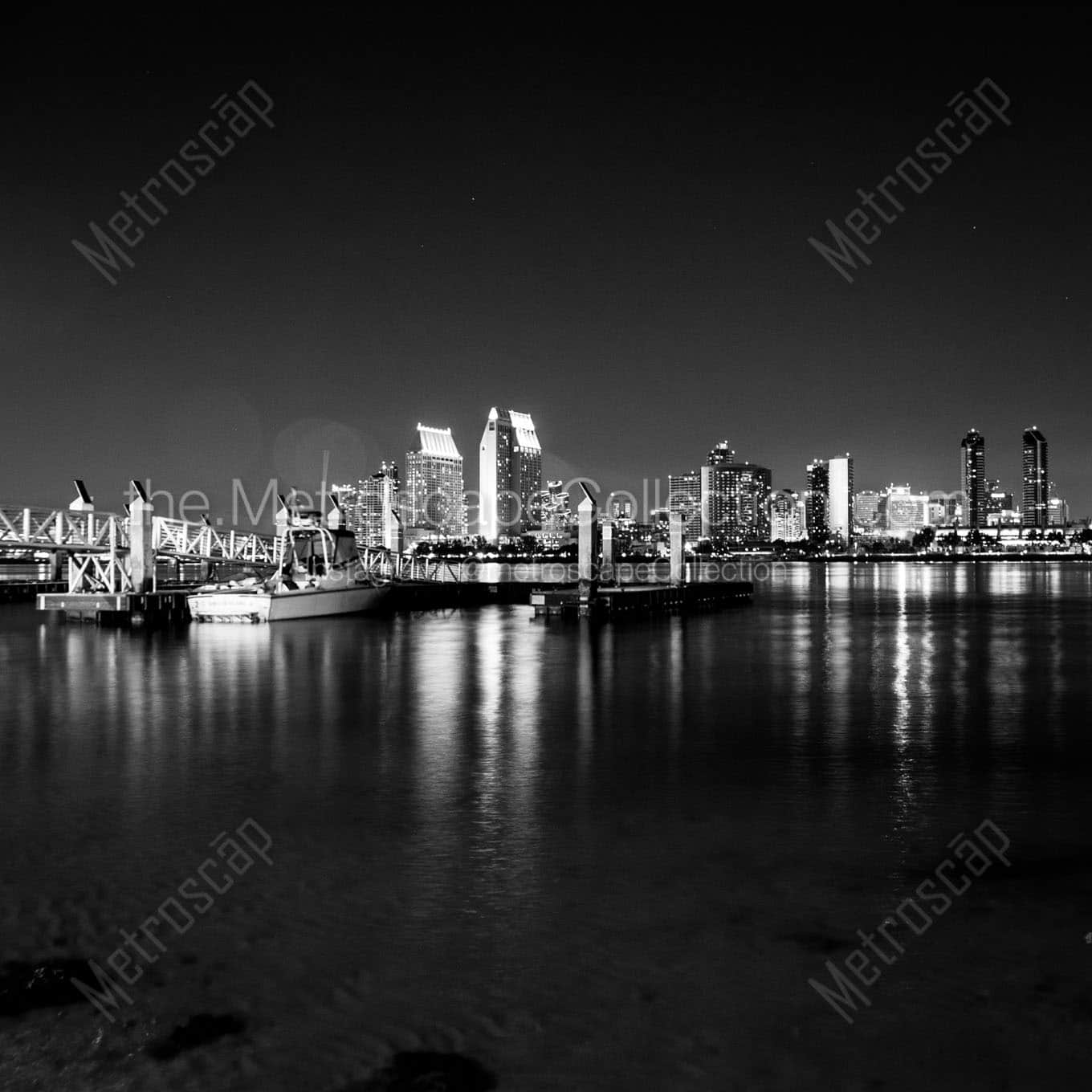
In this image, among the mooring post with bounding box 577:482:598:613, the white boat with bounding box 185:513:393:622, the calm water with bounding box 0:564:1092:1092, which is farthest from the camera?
the mooring post with bounding box 577:482:598:613

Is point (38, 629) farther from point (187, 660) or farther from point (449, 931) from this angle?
point (449, 931)

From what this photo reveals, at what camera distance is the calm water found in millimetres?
5133

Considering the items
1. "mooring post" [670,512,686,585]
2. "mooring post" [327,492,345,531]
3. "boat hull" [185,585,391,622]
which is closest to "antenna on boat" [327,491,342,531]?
"mooring post" [327,492,345,531]

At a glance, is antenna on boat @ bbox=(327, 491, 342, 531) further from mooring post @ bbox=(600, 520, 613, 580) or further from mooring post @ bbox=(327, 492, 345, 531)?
mooring post @ bbox=(600, 520, 613, 580)

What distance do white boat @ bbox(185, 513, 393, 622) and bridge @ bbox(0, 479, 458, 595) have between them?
1168 millimetres

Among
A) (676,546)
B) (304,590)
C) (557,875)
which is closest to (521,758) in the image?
(557,875)

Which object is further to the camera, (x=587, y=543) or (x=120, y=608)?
(x=587, y=543)

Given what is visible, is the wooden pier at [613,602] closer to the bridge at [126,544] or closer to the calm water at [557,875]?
the bridge at [126,544]

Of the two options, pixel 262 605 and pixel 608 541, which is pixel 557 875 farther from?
pixel 608 541

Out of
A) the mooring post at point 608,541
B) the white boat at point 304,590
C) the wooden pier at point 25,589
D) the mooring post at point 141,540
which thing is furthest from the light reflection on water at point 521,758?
the wooden pier at point 25,589

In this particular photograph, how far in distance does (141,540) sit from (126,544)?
8844 mm

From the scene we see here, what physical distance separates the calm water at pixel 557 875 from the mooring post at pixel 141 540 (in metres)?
16.8

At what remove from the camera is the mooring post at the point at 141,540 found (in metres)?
34.5

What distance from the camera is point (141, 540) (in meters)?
35.3
